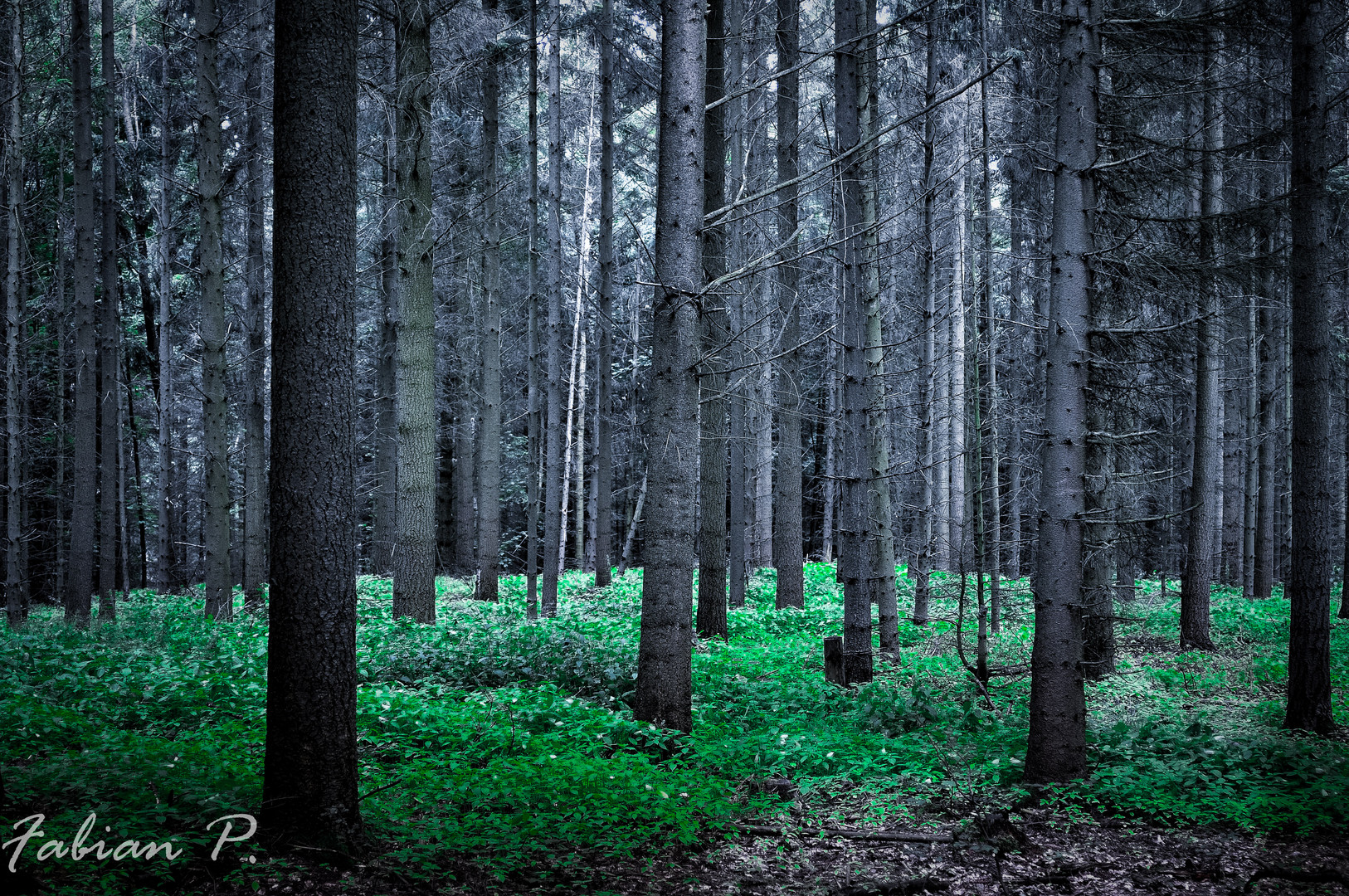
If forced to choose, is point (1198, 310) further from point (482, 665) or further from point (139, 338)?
point (139, 338)

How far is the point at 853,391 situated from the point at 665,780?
4996 millimetres

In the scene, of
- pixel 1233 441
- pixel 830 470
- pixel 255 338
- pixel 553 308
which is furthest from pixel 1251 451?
pixel 255 338

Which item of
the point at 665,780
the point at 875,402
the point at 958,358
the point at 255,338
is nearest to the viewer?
the point at 665,780

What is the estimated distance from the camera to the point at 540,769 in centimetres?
548

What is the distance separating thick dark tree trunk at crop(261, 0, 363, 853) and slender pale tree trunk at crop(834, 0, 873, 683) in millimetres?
5632

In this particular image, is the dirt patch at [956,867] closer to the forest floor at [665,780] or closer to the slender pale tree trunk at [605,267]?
the forest floor at [665,780]

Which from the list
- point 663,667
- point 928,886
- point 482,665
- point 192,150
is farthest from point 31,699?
point 192,150

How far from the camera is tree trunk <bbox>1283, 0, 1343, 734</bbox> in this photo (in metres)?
7.33

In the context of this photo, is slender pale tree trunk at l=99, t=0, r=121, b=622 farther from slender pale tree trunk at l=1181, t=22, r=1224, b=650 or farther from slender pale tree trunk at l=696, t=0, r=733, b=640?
slender pale tree trunk at l=1181, t=22, r=1224, b=650

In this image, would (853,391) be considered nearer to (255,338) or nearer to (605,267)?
(605,267)

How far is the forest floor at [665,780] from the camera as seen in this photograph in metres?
4.33

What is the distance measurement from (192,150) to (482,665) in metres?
17.3

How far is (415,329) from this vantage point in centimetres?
1138

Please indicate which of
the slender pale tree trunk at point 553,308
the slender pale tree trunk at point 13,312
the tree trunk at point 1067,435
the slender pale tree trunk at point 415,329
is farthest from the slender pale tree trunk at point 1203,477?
the slender pale tree trunk at point 13,312
